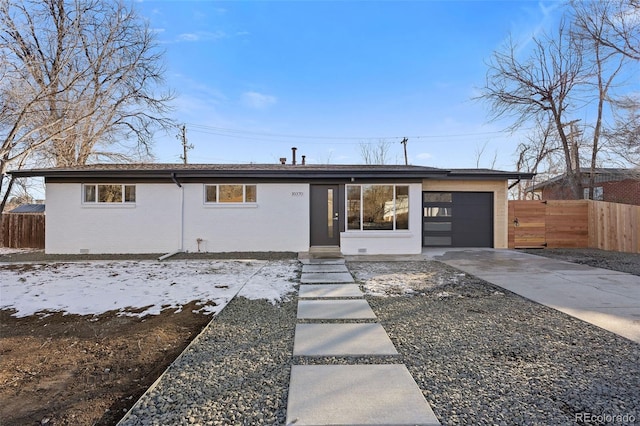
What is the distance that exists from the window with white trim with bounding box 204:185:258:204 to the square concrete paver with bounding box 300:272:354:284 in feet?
13.6

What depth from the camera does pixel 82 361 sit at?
289 centimetres

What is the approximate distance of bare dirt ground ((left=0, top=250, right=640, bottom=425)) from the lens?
2.16 metres

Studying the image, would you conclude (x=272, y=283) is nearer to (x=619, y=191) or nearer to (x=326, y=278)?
(x=326, y=278)

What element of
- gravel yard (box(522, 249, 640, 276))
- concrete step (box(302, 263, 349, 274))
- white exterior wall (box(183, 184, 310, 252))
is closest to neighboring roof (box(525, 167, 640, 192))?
gravel yard (box(522, 249, 640, 276))

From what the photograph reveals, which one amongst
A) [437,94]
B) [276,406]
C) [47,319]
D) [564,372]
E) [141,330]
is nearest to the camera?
[276,406]

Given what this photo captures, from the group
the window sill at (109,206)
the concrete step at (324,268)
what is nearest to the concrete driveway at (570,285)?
the concrete step at (324,268)

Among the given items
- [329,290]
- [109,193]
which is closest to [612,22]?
[329,290]

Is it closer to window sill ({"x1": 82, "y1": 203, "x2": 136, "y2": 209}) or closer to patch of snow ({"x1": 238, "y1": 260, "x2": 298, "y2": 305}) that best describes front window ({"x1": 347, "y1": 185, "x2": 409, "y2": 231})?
patch of snow ({"x1": 238, "y1": 260, "x2": 298, "y2": 305})

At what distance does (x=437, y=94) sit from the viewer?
14.8 metres

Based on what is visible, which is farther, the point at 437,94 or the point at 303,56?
the point at 437,94

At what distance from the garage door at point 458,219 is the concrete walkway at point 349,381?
25.9ft

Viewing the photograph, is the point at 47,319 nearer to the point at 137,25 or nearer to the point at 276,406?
the point at 276,406

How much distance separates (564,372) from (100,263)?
31.4 feet

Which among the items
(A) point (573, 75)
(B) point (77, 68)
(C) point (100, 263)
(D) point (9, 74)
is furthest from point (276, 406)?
(A) point (573, 75)
